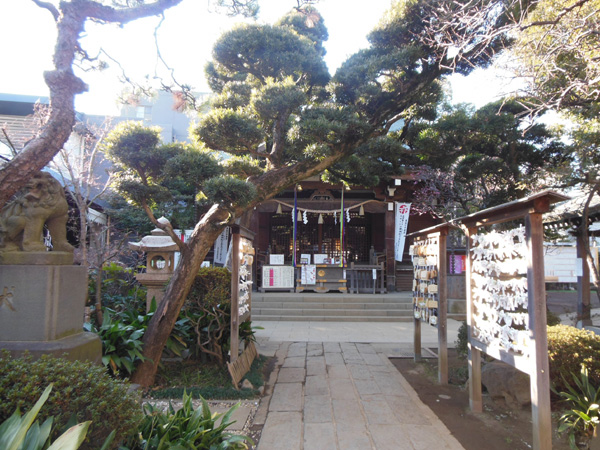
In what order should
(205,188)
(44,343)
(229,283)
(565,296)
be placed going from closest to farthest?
(44,343)
(205,188)
(229,283)
(565,296)

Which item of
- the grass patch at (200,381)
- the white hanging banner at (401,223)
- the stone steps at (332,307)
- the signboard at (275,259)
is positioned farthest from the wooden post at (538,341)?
the signboard at (275,259)

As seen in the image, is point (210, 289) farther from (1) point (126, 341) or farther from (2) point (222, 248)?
(2) point (222, 248)

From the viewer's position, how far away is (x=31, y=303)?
3.23 m

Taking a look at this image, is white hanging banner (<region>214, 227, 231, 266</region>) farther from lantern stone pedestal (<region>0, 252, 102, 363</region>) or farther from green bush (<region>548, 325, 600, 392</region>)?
green bush (<region>548, 325, 600, 392</region>)

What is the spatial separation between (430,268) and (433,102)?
358cm

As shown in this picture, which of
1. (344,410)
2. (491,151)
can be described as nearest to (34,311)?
(344,410)

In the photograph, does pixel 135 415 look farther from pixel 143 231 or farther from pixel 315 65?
pixel 143 231

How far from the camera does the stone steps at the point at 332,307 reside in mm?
10852

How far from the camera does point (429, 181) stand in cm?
962

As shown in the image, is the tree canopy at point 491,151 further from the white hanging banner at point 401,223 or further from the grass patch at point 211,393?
the grass patch at point 211,393

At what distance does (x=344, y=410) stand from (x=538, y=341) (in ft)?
7.11

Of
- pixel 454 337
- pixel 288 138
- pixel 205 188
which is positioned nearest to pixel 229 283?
pixel 205 188

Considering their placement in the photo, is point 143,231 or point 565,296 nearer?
point 143,231

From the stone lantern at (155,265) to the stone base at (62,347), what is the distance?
276cm
